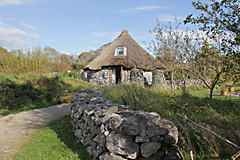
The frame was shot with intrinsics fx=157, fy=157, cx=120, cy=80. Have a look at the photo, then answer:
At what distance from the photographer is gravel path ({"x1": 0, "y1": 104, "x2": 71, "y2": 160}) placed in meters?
4.59

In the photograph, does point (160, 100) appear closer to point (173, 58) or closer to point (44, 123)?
point (173, 58)

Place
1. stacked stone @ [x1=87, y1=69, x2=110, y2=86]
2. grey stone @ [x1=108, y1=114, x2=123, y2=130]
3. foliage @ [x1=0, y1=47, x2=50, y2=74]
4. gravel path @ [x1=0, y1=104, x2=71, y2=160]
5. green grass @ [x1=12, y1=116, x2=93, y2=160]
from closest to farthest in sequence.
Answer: grey stone @ [x1=108, y1=114, x2=123, y2=130], green grass @ [x1=12, y1=116, x2=93, y2=160], gravel path @ [x1=0, y1=104, x2=71, y2=160], foliage @ [x1=0, y1=47, x2=50, y2=74], stacked stone @ [x1=87, y1=69, x2=110, y2=86]

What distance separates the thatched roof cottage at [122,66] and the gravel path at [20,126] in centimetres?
717

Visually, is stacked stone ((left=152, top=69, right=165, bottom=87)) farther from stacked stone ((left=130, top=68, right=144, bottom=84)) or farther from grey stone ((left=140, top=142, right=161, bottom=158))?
grey stone ((left=140, top=142, right=161, bottom=158))

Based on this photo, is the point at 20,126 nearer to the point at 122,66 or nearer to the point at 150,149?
the point at 150,149

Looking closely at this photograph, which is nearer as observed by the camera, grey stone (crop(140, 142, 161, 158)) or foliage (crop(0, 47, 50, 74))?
grey stone (crop(140, 142, 161, 158))

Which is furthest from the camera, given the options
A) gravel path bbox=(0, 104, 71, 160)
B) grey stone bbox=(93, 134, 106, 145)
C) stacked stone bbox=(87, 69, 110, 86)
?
stacked stone bbox=(87, 69, 110, 86)

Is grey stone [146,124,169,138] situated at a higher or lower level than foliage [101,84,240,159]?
higher

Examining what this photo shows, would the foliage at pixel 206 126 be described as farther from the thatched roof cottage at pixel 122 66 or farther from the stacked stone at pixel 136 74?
the thatched roof cottage at pixel 122 66

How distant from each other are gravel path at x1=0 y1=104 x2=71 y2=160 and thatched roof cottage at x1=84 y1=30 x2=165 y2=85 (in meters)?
7.17

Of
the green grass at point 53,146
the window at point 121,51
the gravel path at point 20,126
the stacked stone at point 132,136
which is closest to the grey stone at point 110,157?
the stacked stone at point 132,136

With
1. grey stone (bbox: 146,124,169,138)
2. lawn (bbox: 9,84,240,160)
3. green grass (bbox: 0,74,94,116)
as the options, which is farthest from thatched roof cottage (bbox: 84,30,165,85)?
grey stone (bbox: 146,124,169,138)

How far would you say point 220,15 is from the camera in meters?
4.46

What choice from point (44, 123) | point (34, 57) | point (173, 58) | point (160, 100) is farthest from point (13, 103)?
point (173, 58)
